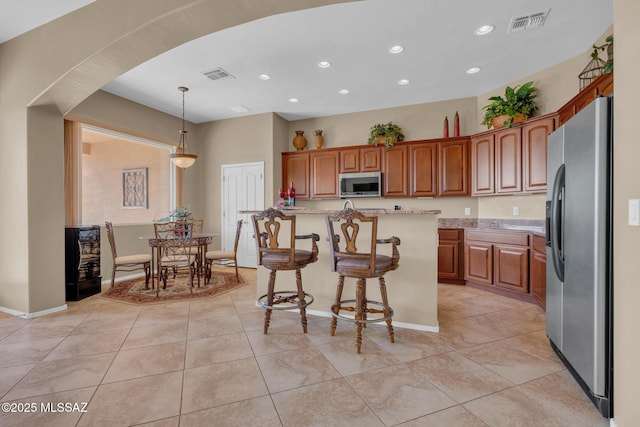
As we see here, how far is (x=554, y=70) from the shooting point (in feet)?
12.5

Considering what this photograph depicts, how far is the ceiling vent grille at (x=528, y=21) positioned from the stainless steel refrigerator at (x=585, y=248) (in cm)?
149

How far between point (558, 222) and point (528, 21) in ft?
7.04

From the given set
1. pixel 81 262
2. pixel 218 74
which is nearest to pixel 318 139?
pixel 218 74

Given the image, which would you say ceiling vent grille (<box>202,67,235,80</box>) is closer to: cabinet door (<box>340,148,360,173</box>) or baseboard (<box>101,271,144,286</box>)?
cabinet door (<box>340,148,360,173</box>)

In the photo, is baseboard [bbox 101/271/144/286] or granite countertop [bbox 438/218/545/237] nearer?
granite countertop [bbox 438/218/545/237]

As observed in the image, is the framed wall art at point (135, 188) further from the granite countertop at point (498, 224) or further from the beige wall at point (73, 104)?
the granite countertop at point (498, 224)

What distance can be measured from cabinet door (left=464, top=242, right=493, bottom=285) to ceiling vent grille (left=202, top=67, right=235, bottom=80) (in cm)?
414

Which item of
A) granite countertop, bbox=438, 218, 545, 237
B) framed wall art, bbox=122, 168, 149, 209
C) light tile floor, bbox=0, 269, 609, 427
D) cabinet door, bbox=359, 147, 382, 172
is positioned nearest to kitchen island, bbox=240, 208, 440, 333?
light tile floor, bbox=0, 269, 609, 427

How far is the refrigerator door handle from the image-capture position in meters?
2.01

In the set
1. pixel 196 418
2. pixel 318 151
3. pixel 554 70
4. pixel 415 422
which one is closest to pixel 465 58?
pixel 554 70

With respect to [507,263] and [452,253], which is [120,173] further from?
[507,263]

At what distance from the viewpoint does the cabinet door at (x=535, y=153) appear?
11.8 ft
